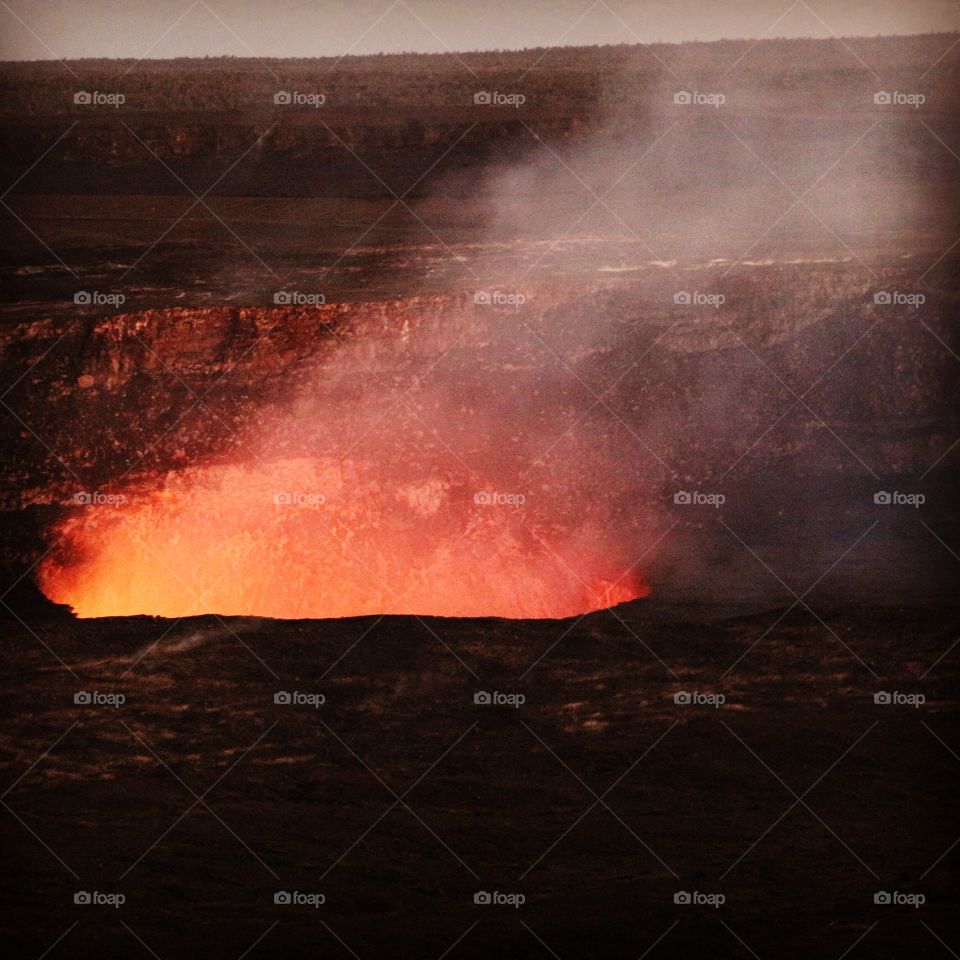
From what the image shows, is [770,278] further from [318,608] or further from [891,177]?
[318,608]

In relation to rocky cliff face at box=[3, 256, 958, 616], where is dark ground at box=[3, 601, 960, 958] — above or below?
below

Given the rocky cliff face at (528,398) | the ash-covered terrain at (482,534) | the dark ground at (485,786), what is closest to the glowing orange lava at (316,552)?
the ash-covered terrain at (482,534)

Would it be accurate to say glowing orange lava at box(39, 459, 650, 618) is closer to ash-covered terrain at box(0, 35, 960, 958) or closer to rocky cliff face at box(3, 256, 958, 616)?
ash-covered terrain at box(0, 35, 960, 958)

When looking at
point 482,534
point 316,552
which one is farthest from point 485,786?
point 316,552

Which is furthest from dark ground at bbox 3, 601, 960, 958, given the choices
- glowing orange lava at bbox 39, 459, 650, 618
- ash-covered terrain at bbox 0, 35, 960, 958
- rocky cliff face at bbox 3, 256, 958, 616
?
rocky cliff face at bbox 3, 256, 958, 616

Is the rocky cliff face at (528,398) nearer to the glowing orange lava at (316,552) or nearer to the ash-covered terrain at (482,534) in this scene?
the ash-covered terrain at (482,534)

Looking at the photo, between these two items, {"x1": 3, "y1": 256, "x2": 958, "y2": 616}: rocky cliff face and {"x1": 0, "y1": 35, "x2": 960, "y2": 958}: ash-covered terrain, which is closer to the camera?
{"x1": 0, "y1": 35, "x2": 960, "y2": 958}: ash-covered terrain

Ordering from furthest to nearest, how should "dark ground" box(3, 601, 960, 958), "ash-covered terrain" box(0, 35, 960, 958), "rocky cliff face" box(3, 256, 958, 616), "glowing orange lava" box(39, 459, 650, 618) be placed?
"rocky cliff face" box(3, 256, 958, 616)
"glowing orange lava" box(39, 459, 650, 618)
"ash-covered terrain" box(0, 35, 960, 958)
"dark ground" box(3, 601, 960, 958)
